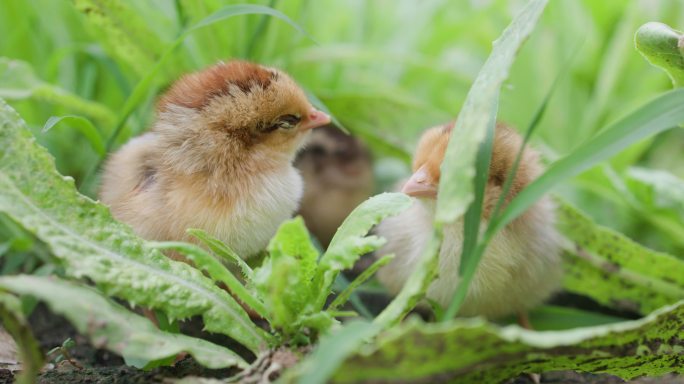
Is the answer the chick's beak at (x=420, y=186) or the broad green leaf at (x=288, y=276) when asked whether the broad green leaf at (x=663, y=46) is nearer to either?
the chick's beak at (x=420, y=186)

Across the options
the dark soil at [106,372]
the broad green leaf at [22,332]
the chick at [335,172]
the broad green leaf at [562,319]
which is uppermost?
the chick at [335,172]

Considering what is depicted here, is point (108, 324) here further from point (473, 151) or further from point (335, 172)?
point (335, 172)

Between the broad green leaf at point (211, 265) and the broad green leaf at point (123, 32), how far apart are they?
1.17 metres

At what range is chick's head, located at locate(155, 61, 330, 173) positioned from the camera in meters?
1.88

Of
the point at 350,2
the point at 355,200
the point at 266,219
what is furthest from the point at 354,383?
the point at 350,2

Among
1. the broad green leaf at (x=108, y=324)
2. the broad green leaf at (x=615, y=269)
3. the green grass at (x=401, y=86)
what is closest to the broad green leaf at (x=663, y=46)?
the green grass at (x=401, y=86)

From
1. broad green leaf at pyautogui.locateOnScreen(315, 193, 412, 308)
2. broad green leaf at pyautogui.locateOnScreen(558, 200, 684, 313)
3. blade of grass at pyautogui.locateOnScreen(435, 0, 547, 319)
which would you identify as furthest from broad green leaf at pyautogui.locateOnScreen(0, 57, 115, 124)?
broad green leaf at pyautogui.locateOnScreen(558, 200, 684, 313)

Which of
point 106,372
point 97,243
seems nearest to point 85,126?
point 97,243

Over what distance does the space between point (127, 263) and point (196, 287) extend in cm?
16

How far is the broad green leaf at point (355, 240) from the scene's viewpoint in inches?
56.7

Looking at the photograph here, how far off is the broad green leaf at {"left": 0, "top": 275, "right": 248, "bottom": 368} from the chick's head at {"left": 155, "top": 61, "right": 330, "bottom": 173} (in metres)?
0.55

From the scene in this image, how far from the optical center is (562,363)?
4.94 feet

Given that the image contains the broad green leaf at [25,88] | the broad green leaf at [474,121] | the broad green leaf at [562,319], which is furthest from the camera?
the broad green leaf at [562,319]

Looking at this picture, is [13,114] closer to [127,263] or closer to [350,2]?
[127,263]
